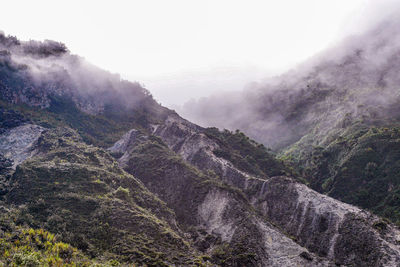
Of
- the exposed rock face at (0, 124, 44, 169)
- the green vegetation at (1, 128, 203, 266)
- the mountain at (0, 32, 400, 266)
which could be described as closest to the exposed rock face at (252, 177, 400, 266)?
the mountain at (0, 32, 400, 266)

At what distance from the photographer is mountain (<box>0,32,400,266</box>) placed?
143ft

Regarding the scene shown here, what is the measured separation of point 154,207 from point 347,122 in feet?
294

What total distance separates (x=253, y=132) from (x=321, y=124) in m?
47.5

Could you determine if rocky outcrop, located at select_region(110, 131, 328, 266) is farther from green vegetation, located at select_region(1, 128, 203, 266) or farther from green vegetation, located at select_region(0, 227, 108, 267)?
green vegetation, located at select_region(0, 227, 108, 267)

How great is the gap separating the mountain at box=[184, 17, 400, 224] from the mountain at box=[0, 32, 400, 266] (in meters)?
17.3

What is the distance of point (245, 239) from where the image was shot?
171 ft

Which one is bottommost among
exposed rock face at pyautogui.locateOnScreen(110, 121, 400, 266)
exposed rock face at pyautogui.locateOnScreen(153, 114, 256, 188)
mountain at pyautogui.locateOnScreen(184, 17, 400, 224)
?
exposed rock face at pyautogui.locateOnScreen(110, 121, 400, 266)

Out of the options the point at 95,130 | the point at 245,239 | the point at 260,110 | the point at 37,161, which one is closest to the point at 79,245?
the point at 245,239

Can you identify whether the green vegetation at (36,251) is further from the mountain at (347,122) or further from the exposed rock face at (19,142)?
the mountain at (347,122)

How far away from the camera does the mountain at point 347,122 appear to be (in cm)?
8988

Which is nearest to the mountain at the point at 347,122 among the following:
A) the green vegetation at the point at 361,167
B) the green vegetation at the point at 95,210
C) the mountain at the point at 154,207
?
the green vegetation at the point at 361,167

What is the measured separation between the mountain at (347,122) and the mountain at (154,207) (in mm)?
17296

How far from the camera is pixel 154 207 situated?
59812 millimetres

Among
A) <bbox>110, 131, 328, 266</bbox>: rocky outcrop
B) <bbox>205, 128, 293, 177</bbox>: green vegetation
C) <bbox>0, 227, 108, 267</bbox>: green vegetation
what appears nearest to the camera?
<bbox>0, 227, 108, 267</bbox>: green vegetation
